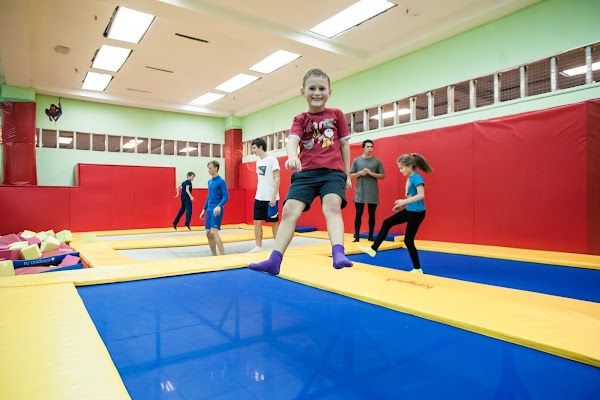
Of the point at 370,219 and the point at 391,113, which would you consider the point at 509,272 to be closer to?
the point at 370,219

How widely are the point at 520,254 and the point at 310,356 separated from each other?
3864 millimetres

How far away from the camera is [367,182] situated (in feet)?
18.2

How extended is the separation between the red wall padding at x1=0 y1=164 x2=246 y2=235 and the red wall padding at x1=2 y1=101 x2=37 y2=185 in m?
0.80

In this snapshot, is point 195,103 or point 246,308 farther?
point 195,103

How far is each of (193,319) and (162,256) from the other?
3.35 metres

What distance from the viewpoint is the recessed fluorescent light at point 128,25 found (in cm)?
573

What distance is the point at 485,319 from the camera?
185cm

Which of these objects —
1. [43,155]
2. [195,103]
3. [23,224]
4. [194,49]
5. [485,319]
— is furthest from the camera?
[195,103]

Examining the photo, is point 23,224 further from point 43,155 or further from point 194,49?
point 194,49

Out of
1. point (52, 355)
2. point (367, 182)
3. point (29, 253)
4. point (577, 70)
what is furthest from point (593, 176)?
point (29, 253)

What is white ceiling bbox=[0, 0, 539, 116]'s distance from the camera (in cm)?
529

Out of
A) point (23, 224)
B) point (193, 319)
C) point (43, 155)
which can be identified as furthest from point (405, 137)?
point (43, 155)

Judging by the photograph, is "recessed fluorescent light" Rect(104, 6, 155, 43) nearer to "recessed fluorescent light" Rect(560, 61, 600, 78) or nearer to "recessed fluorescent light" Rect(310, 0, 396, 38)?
"recessed fluorescent light" Rect(310, 0, 396, 38)

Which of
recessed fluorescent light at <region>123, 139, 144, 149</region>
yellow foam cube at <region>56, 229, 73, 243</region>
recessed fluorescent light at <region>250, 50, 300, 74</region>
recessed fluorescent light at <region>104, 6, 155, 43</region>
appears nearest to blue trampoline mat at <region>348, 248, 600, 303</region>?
recessed fluorescent light at <region>250, 50, 300, 74</region>
